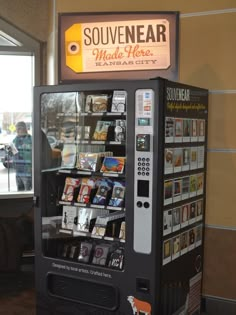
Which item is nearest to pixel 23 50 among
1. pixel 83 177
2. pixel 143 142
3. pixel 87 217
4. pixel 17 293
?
pixel 83 177

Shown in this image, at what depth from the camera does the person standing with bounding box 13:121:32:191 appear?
13.5 ft

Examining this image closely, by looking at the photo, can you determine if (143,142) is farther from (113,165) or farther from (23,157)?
(23,157)

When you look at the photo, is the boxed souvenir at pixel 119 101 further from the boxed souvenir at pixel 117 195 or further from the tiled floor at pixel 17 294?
the tiled floor at pixel 17 294

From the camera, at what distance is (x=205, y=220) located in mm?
3275

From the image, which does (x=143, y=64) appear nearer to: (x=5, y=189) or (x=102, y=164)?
(x=102, y=164)

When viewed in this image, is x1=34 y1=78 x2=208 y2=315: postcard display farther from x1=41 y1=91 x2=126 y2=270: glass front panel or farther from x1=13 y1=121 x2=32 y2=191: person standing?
x1=13 y1=121 x2=32 y2=191: person standing

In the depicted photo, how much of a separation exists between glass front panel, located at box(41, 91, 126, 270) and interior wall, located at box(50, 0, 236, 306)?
0.75m

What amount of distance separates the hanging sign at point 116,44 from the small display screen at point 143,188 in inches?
45.2

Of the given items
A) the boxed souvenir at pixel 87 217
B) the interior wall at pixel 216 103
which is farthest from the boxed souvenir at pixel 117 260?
the interior wall at pixel 216 103

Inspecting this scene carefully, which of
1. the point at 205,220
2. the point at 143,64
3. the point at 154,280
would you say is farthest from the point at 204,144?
the point at 154,280

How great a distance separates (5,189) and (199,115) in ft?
6.94

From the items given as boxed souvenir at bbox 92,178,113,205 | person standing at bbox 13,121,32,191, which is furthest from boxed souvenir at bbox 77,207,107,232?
person standing at bbox 13,121,32,191

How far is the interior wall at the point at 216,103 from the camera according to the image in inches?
123

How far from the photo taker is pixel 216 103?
317 cm
